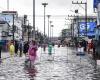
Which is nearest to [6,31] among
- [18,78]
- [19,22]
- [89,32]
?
[89,32]

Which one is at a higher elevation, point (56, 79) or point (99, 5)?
point (99, 5)

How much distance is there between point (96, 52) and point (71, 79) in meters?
32.3

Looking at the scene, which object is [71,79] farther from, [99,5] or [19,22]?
[19,22]

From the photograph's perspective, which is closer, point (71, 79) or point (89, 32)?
point (71, 79)

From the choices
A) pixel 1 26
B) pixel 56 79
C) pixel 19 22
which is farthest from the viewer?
pixel 19 22

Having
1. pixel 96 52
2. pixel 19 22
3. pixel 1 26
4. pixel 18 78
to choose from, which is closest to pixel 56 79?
pixel 18 78

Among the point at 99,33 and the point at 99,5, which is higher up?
the point at 99,5

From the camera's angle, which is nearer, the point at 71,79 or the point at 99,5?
the point at 71,79

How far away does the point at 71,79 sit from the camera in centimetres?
2158

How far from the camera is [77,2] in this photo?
95812 mm

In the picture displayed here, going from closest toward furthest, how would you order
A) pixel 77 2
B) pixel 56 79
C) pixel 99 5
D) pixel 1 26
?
pixel 56 79
pixel 99 5
pixel 77 2
pixel 1 26

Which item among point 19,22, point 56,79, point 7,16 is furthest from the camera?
point 19,22

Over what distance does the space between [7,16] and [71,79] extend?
113 m

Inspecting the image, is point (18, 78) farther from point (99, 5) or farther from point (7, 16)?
point (7, 16)
